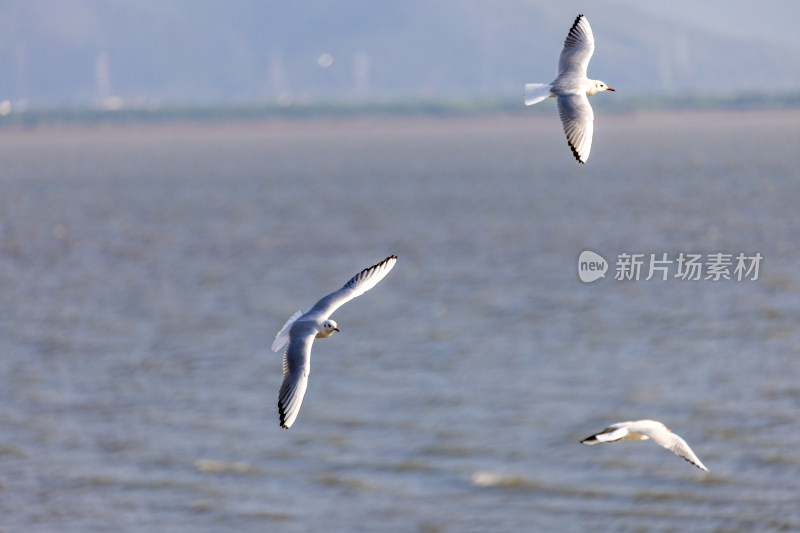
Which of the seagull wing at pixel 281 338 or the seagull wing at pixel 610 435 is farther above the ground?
the seagull wing at pixel 281 338

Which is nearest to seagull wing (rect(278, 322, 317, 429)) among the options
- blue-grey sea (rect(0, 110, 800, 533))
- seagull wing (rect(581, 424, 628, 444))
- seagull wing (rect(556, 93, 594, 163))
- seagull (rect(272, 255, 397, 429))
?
seagull (rect(272, 255, 397, 429))

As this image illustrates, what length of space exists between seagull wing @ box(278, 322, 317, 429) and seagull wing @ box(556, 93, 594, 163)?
282cm

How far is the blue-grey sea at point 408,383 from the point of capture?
82.0ft

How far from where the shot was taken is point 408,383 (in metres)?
34.1

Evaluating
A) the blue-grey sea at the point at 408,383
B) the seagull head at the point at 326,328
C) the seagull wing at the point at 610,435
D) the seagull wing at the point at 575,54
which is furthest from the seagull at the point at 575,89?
the blue-grey sea at the point at 408,383

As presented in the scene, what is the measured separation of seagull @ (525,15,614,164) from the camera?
12.2m

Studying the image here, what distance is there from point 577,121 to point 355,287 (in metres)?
2.52

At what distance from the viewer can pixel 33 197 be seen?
122 metres

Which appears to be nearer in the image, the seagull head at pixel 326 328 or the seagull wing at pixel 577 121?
the seagull wing at pixel 577 121

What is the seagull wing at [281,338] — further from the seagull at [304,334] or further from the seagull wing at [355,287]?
the seagull wing at [355,287]

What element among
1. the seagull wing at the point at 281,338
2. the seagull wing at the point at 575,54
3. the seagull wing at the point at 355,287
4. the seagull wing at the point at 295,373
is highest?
the seagull wing at the point at 575,54

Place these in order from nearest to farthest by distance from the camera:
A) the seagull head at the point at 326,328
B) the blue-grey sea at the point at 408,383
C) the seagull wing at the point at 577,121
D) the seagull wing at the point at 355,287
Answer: the seagull wing at the point at 577,121
the seagull head at the point at 326,328
the seagull wing at the point at 355,287
the blue-grey sea at the point at 408,383

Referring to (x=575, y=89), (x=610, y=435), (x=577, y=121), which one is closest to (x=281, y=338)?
(x=610, y=435)

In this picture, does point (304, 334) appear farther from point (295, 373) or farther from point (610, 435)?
point (610, 435)
